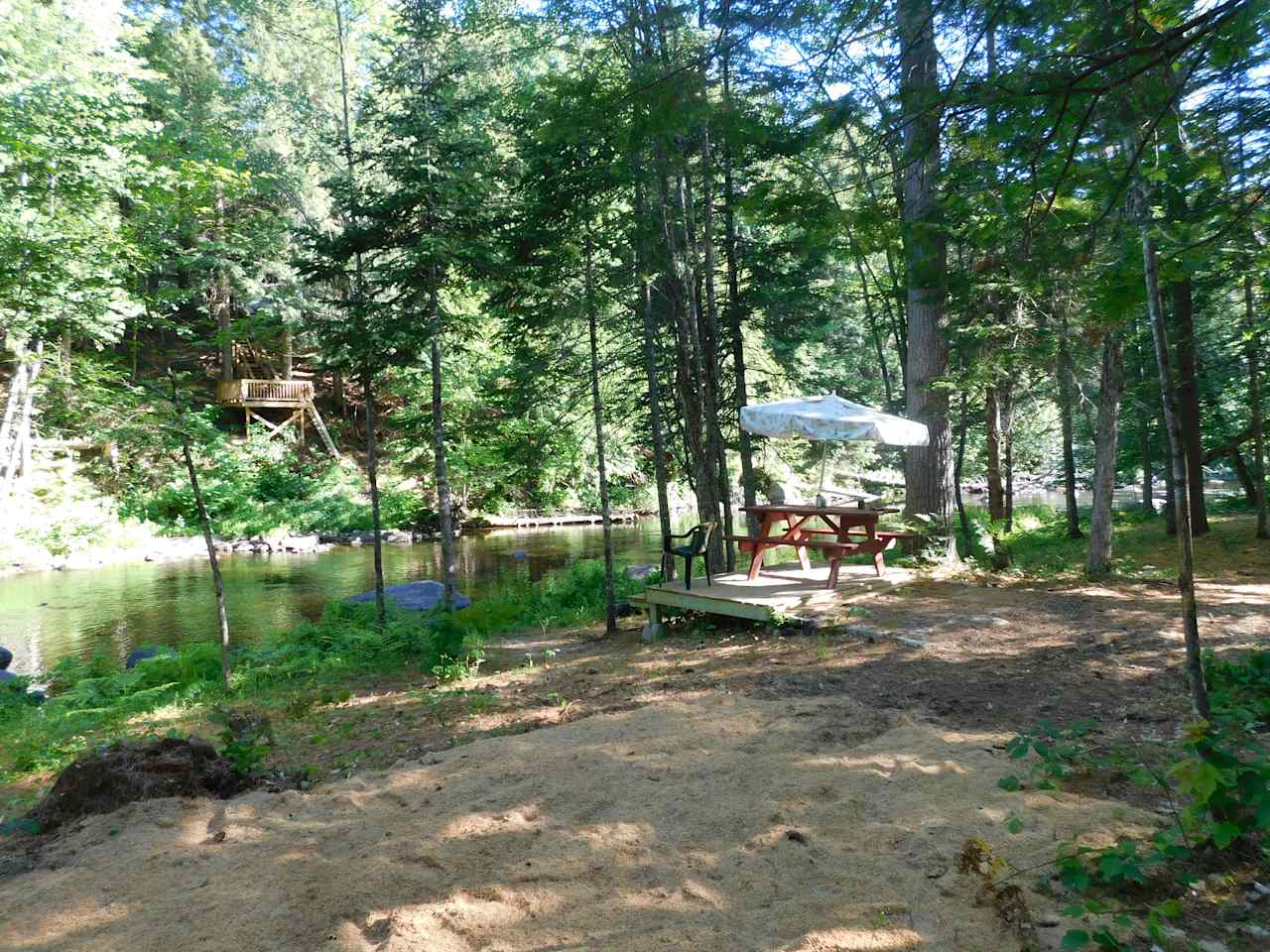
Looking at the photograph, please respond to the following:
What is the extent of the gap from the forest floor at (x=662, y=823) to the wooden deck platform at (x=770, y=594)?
4.56ft

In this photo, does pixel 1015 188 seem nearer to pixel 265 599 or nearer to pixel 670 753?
pixel 670 753

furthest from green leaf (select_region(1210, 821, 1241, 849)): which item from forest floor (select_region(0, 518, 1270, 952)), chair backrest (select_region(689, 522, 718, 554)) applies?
chair backrest (select_region(689, 522, 718, 554))

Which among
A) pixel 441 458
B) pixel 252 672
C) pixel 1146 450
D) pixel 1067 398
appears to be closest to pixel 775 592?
pixel 441 458

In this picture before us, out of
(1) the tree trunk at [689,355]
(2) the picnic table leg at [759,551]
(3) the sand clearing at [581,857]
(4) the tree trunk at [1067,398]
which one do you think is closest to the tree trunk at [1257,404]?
(4) the tree trunk at [1067,398]

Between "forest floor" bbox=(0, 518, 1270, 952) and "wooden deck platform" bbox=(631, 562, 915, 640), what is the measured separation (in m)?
1.39

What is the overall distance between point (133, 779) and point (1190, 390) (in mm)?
14121

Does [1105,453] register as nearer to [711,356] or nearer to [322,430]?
[711,356]

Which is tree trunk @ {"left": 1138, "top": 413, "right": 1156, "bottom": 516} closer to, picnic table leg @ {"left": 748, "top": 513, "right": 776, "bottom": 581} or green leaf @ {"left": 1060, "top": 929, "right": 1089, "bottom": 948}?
picnic table leg @ {"left": 748, "top": 513, "right": 776, "bottom": 581}

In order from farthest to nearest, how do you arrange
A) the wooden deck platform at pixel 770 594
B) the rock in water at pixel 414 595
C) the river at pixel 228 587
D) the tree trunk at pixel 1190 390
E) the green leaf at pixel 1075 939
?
1. the rock in water at pixel 414 595
2. the river at pixel 228 587
3. the tree trunk at pixel 1190 390
4. the wooden deck platform at pixel 770 594
5. the green leaf at pixel 1075 939

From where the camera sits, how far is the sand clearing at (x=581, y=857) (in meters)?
2.72

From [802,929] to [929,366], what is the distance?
8848 mm

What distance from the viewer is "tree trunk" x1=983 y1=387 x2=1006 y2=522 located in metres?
13.6

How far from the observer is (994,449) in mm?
14805

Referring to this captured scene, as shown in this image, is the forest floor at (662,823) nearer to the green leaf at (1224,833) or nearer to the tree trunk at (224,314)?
the green leaf at (1224,833)
